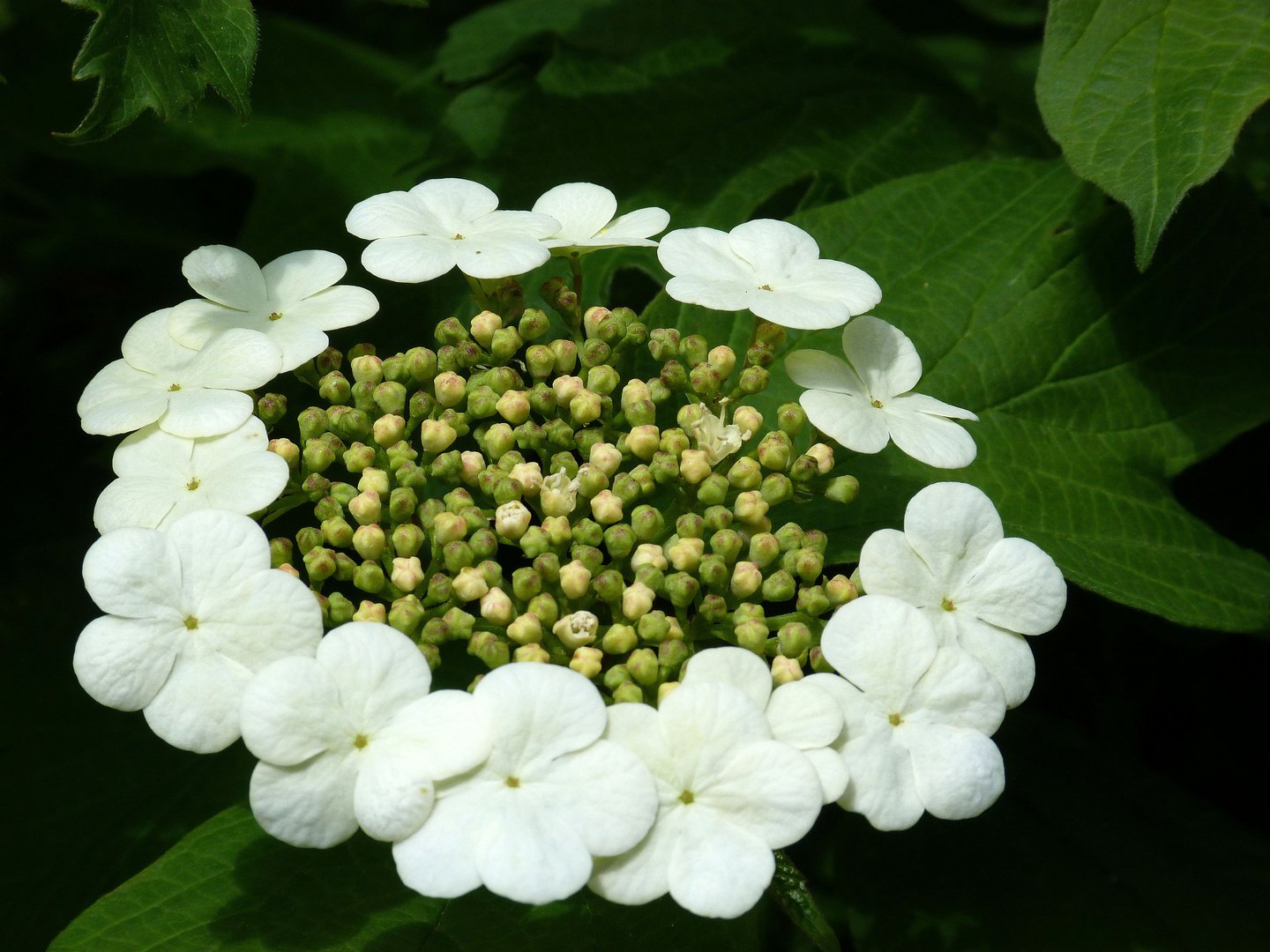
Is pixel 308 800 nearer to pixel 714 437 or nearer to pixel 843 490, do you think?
pixel 714 437

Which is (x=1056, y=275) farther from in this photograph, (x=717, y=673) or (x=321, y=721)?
(x=321, y=721)

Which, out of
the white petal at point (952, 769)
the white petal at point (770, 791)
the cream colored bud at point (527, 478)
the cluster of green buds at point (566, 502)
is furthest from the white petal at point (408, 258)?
the white petal at point (952, 769)

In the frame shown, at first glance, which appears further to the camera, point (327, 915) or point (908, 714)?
point (327, 915)

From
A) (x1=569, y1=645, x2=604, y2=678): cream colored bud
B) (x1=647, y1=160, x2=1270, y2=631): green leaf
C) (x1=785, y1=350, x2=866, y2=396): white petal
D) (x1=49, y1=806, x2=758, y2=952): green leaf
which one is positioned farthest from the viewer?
(x1=647, y1=160, x2=1270, y2=631): green leaf

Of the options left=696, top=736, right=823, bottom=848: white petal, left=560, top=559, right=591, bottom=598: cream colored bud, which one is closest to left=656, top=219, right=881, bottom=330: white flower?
left=560, top=559, right=591, bottom=598: cream colored bud

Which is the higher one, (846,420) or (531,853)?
(846,420)

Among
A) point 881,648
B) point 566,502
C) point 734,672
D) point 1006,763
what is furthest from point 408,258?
point 1006,763

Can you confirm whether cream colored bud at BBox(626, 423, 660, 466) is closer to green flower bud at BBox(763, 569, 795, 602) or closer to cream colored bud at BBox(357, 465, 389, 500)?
green flower bud at BBox(763, 569, 795, 602)
